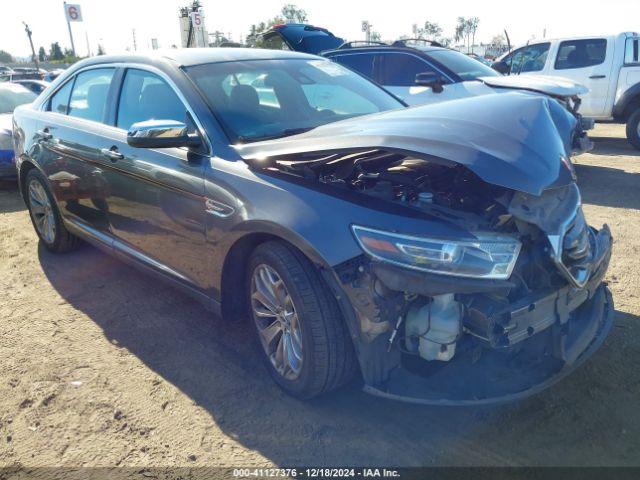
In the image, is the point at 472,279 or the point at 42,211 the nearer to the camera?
the point at 472,279

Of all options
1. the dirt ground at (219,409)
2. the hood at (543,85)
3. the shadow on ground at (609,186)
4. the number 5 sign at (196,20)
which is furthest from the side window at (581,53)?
the number 5 sign at (196,20)

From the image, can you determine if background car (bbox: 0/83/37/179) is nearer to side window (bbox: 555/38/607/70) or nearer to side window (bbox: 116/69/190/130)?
side window (bbox: 116/69/190/130)

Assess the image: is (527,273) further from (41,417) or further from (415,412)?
(41,417)

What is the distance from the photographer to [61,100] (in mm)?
4586

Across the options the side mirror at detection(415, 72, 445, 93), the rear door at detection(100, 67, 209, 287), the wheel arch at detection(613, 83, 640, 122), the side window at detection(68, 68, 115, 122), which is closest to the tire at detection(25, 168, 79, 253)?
the side window at detection(68, 68, 115, 122)

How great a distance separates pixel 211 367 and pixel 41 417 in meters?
0.89

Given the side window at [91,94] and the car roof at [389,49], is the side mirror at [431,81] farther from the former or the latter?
the side window at [91,94]

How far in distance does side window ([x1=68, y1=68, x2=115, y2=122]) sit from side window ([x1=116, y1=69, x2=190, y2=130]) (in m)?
0.27

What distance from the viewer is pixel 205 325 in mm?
3604

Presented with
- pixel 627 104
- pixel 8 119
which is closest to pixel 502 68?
pixel 627 104

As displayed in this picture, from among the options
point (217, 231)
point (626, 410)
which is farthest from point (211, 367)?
point (626, 410)

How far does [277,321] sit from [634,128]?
28.6 ft

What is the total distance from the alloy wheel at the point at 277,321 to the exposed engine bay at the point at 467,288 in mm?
451

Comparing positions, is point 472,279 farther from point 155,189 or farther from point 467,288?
point 155,189
